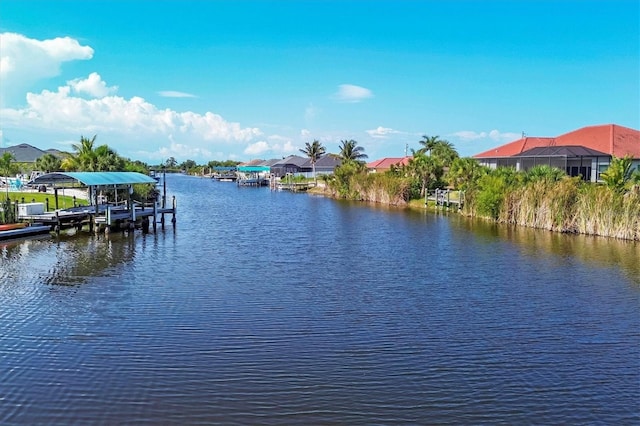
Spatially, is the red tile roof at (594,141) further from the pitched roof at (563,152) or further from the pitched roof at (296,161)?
the pitched roof at (296,161)

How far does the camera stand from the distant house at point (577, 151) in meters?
41.5

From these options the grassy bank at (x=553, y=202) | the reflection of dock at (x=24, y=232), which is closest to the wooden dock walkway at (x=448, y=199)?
the grassy bank at (x=553, y=202)

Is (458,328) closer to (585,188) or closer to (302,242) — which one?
(302,242)

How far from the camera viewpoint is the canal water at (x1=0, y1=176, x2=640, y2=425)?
842 cm

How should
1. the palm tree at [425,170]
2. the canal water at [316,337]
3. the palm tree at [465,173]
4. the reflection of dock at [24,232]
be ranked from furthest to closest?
the palm tree at [425,170] → the palm tree at [465,173] → the reflection of dock at [24,232] → the canal water at [316,337]

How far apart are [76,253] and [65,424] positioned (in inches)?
596

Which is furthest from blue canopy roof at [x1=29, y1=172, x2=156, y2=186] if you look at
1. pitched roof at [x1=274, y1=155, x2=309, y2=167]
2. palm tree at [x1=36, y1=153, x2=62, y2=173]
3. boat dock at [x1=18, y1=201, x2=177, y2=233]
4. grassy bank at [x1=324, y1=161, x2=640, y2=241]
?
pitched roof at [x1=274, y1=155, x2=309, y2=167]

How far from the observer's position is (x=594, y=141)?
A: 155ft

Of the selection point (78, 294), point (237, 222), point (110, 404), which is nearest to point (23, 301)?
point (78, 294)

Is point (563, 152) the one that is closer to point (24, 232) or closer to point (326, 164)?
point (24, 232)

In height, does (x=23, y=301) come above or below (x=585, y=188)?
below

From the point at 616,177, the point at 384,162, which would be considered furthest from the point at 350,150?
the point at 616,177

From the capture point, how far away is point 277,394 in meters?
8.77

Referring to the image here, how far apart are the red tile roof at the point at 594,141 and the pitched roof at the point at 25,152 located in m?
63.0
